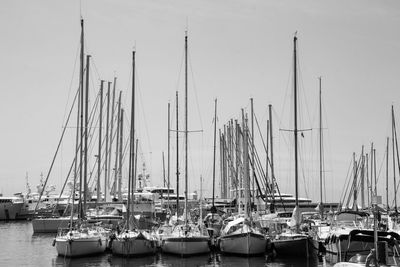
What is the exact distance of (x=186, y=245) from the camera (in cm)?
4366

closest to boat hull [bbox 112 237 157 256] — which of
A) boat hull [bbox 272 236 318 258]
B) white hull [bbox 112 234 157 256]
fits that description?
white hull [bbox 112 234 157 256]

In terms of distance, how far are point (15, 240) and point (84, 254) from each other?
837 inches

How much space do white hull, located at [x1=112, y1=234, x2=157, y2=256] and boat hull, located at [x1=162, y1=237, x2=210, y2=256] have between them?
5.37 feet

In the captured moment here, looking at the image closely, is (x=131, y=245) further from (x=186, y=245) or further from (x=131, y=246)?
(x=186, y=245)

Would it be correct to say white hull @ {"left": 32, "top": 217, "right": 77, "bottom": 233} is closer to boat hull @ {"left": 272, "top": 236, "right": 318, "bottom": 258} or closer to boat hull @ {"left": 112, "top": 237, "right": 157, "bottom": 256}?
boat hull @ {"left": 112, "top": 237, "right": 157, "bottom": 256}

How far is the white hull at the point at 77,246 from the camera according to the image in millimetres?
43281

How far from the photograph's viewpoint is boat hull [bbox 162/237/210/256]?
143 feet

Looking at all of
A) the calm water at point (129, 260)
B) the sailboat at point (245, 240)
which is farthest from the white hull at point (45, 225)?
the sailboat at point (245, 240)

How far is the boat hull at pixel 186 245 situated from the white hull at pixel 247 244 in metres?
2.11

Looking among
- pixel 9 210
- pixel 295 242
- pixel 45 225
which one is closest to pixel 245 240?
pixel 295 242

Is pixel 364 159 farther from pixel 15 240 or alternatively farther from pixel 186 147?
pixel 15 240

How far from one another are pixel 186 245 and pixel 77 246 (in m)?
A: 8.25

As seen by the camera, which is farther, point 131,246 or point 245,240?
point 131,246

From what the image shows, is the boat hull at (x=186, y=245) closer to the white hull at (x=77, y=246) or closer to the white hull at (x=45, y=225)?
the white hull at (x=77, y=246)
